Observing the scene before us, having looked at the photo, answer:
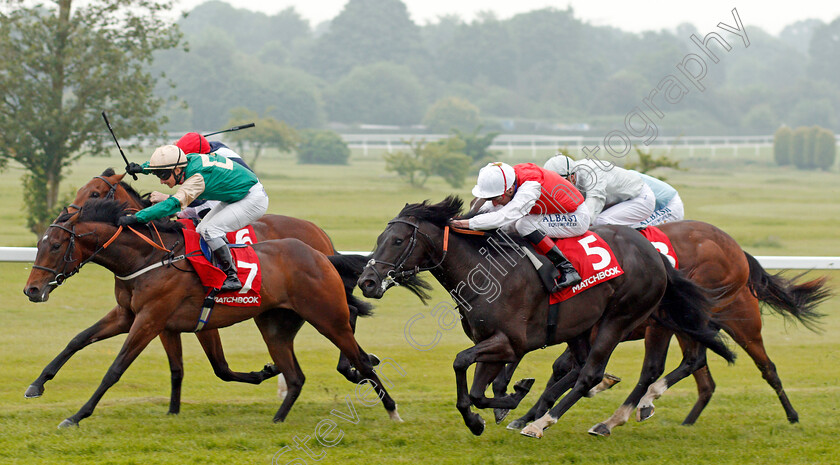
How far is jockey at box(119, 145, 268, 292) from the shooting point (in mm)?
5199

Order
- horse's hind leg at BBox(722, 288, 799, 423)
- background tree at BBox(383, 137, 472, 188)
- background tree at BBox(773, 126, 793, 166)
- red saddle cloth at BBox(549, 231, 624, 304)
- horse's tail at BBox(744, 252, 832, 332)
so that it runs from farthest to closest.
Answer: background tree at BBox(773, 126, 793, 166), background tree at BBox(383, 137, 472, 188), horse's tail at BBox(744, 252, 832, 332), horse's hind leg at BBox(722, 288, 799, 423), red saddle cloth at BBox(549, 231, 624, 304)

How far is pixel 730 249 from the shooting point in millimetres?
6270

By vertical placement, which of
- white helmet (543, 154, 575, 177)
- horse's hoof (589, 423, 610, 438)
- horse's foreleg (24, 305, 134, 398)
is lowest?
horse's hoof (589, 423, 610, 438)

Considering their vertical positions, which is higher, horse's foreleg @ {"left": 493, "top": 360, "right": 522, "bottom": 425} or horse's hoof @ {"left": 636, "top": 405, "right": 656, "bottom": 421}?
horse's foreleg @ {"left": 493, "top": 360, "right": 522, "bottom": 425}

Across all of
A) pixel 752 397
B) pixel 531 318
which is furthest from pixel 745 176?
pixel 531 318

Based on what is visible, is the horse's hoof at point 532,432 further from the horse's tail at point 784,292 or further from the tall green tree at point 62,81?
the tall green tree at point 62,81

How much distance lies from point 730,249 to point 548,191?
1.74m

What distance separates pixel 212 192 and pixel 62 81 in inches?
352

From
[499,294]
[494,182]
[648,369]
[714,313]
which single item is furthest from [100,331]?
[714,313]

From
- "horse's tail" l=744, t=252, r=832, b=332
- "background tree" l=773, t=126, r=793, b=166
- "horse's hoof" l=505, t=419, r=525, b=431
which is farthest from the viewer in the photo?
"background tree" l=773, t=126, r=793, b=166

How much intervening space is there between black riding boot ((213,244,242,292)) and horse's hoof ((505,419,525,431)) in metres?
1.79

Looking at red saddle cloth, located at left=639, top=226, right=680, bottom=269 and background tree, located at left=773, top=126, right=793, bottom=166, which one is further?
background tree, located at left=773, top=126, right=793, bottom=166

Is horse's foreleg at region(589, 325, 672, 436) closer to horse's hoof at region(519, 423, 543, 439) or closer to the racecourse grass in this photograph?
the racecourse grass

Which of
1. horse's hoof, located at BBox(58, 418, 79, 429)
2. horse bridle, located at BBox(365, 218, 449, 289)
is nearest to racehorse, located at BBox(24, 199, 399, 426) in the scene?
horse's hoof, located at BBox(58, 418, 79, 429)
